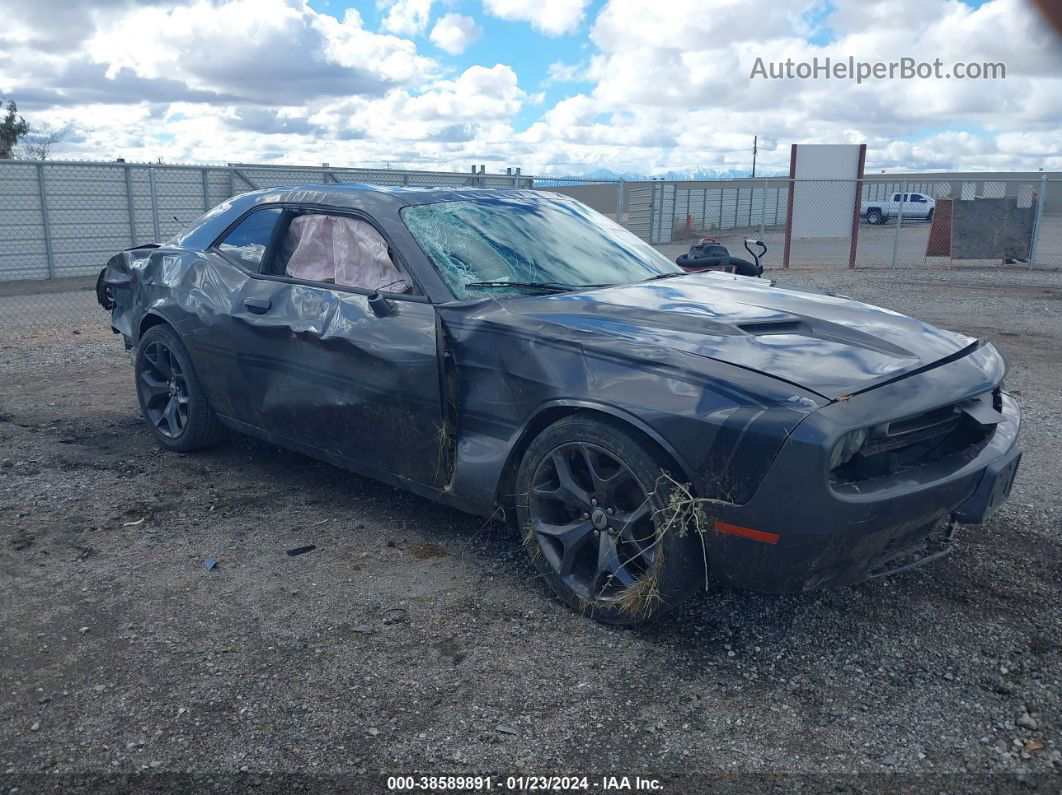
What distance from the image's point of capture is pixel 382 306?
12.9ft

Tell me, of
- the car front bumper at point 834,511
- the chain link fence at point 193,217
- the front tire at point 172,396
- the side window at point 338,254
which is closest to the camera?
the car front bumper at point 834,511

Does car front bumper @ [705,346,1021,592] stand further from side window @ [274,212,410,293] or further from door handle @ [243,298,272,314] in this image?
door handle @ [243,298,272,314]

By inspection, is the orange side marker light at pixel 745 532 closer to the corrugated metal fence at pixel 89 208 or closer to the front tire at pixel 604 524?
the front tire at pixel 604 524

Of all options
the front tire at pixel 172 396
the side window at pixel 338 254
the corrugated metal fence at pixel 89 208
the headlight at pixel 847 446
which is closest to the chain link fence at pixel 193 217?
the corrugated metal fence at pixel 89 208

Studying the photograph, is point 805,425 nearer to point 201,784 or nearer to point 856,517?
point 856,517

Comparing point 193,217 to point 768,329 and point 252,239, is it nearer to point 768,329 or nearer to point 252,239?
point 252,239

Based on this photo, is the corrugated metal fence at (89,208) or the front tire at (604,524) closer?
the front tire at (604,524)

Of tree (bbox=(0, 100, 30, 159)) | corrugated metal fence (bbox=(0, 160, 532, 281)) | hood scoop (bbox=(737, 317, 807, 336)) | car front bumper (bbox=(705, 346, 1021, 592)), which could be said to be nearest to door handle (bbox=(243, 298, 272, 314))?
hood scoop (bbox=(737, 317, 807, 336))

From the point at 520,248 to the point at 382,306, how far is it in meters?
0.71

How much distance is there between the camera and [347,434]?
4188 mm

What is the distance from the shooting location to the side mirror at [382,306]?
12.8 feet

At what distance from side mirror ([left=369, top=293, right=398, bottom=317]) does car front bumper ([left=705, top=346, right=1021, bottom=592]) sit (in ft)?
5.62

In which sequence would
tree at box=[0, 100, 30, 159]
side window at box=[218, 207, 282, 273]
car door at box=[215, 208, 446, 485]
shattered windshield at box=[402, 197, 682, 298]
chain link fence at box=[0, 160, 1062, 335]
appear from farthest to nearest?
tree at box=[0, 100, 30, 159]
chain link fence at box=[0, 160, 1062, 335]
side window at box=[218, 207, 282, 273]
shattered windshield at box=[402, 197, 682, 298]
car door at box=[215, 208, 446, 485]

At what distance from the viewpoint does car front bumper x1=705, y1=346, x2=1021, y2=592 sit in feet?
9.22
